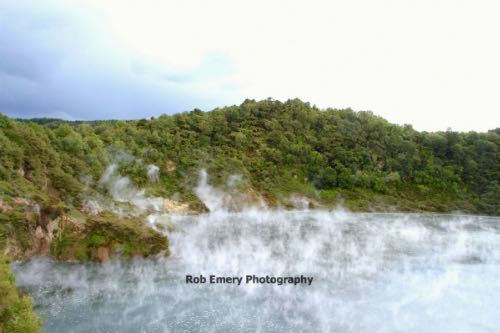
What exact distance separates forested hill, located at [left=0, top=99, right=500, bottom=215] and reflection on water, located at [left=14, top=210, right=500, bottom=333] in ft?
99.2

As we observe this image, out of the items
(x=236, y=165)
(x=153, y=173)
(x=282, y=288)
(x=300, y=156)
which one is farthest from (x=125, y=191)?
(x=282, y=288)

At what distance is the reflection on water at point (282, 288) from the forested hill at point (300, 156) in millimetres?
30247

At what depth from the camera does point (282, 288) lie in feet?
89.1

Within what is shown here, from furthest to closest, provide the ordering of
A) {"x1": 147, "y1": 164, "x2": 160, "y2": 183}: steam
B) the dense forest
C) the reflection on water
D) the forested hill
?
the forested hill < {"x1": 147, "y1": 164, "x2": 160, "y2": 183}: steam < the dense forest < the reflection on water

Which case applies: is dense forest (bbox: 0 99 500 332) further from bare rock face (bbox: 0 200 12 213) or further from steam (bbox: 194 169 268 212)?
bare rock face (bbox: 0 200 12 213)

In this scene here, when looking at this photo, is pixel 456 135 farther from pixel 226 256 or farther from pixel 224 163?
pixel 226 256

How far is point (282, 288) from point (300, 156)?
6685 centimetres

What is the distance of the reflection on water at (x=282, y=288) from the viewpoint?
73.3ft

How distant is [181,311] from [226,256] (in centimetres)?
1115

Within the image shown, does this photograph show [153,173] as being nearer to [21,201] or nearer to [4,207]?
[21,201]

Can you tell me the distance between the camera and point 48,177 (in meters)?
41.7

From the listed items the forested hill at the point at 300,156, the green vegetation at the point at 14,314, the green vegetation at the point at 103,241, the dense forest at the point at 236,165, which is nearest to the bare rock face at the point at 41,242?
the dense forest at the point at 236,165

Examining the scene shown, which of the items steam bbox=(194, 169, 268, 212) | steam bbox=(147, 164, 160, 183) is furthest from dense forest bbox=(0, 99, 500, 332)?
steam bbox=(194, 169, 268, 212)

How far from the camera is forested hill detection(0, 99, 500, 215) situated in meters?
75.9
